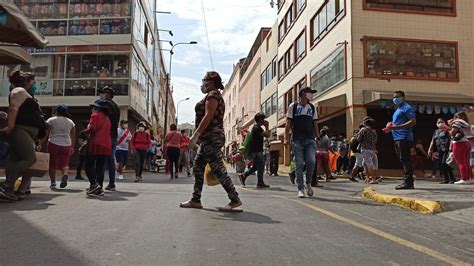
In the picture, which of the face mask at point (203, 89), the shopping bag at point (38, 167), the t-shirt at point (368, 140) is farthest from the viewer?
the t-shirt at point (368, 140)

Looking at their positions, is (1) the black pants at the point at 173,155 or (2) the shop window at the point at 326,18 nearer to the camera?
(1) the black pants at the point at 173,155

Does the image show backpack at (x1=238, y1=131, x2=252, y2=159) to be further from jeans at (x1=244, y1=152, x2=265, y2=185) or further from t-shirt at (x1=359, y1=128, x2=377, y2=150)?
t-shirt at (x1=359, y1=128, x2=377, y2=150)

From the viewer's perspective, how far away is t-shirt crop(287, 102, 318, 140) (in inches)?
307

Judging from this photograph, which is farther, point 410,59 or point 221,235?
point 410,59

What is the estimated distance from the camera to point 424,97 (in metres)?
18.1

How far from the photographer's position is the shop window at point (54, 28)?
942 inches

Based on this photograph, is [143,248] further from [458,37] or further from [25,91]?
[458,37]

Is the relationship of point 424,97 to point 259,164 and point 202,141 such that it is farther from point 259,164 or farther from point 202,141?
point 202,141

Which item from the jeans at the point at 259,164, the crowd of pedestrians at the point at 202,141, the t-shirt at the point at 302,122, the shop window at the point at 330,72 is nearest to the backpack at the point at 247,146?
the crowd of pedestrians at the point at 202,141

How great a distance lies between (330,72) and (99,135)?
16791 millimetres

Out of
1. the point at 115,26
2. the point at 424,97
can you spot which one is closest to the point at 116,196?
the point at 424,97

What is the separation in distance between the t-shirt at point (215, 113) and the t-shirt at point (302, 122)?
2114 mm

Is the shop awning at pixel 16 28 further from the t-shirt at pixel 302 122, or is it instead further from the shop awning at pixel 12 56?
the t-shirt at pixel 302 122

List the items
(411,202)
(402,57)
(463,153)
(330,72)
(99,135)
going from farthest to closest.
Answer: (330,72), (402,57), (463,153), (99,135), (411,202)
